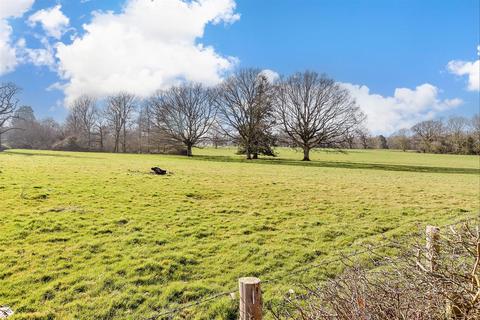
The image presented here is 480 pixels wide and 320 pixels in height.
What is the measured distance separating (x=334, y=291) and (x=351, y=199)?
1069 centimetres

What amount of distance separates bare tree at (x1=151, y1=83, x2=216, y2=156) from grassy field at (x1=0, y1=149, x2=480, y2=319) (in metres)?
32.8

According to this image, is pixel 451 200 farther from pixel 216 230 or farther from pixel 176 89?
pixel 176 89

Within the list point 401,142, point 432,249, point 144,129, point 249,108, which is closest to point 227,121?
point 249,108

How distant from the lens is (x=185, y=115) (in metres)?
46.8

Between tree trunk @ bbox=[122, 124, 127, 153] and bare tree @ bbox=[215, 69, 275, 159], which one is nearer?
bare tree @ bbox=[215, 69, 275, 159]

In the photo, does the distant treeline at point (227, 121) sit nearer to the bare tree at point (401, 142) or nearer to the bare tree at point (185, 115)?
the bare tree at point (185, 115)

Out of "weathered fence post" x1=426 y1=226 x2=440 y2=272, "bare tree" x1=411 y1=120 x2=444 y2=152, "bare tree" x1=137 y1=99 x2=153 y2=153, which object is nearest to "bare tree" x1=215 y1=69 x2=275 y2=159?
"bare tree" x1=137 y1=99 x2=153 y2=153

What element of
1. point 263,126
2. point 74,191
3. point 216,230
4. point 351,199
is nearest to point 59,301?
point 216,230

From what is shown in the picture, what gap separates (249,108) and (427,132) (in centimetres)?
6200

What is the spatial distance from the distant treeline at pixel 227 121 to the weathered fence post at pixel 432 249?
3650 centimetres

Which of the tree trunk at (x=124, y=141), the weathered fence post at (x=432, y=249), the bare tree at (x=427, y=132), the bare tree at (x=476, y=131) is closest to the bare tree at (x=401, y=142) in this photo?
the bare tree at (x=427, y=132)

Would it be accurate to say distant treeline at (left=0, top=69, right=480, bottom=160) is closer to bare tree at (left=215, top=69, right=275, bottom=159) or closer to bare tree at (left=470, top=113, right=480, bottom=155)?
bare tree at (left=215, top=69, right=275, bottom=159)

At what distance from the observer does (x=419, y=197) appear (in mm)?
14008

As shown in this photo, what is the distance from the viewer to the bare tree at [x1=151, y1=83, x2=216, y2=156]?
152 ft
